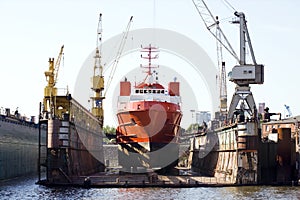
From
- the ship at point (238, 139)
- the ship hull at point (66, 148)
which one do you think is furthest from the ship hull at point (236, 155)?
the ship hull at point (66, 148)

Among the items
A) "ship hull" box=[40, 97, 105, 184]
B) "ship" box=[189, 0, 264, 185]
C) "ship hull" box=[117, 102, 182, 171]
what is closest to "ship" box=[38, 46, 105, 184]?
"ship hull" box=[40, 97, 105, 184]

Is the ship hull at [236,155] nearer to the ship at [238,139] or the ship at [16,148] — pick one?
the ship at [238,139]

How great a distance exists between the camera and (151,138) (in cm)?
6800

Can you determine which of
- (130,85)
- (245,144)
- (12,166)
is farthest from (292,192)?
(130,85)

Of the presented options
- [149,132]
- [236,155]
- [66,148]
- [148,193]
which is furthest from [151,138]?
[148,193]

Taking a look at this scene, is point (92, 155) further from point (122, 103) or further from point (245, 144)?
point (245, 144)

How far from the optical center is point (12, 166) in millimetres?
64875

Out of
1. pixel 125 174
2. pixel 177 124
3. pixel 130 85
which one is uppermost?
pixel 130 85

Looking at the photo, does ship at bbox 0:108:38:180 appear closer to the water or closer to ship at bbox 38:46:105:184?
ship at bbox 38:46:105:184

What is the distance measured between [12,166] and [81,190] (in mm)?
17820

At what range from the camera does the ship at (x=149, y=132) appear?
222 ft

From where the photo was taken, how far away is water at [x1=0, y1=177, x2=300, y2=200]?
44875 millimetres

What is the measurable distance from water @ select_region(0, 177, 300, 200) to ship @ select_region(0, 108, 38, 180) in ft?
26.8

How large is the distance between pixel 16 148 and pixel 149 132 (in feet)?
46.4
